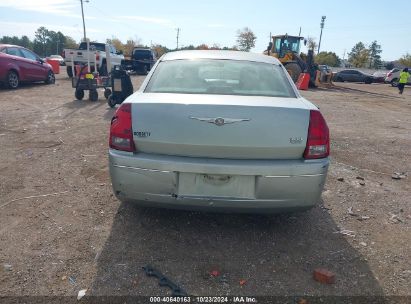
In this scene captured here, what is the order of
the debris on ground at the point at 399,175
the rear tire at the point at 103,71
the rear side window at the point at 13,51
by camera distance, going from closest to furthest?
the debris on ground at the point at 399,175 < the rear side window at the point at 13,51 < the rear tire at the point at 103,71

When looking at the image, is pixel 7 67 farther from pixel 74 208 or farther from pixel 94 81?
pixel 74 208

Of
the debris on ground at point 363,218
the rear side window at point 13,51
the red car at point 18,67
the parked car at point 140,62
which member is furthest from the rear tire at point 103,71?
the debris on ground at point 363,218

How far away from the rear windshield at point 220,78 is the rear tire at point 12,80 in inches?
437

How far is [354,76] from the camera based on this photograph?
115ft

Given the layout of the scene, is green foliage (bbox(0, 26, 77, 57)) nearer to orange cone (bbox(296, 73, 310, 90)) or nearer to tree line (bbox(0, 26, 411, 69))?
tree line (bbox(0, 26, 411, 69))

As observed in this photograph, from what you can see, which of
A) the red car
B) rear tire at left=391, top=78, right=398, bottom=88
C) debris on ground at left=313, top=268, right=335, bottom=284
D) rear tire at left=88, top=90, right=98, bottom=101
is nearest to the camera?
debris on ground at left=313, top=268, right=335, bottom=284

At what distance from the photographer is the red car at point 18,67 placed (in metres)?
12.2

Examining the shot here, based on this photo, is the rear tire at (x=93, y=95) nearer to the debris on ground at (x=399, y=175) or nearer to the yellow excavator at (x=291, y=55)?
the debris on ground at (x=399, y=175)

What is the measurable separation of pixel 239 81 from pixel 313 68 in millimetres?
18817

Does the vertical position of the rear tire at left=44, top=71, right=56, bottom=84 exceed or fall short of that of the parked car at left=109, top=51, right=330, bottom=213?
it falls short

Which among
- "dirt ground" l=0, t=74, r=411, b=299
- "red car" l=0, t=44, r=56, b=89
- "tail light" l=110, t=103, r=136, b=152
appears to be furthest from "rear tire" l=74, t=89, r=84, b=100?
"tail light" l=110, t=103, r=136, b=152

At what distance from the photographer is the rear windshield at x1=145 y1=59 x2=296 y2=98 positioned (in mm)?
3248

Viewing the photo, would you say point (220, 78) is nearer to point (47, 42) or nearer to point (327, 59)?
point (327, 59)

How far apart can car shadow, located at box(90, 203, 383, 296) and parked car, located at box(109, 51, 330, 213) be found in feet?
1.31
